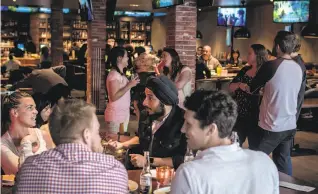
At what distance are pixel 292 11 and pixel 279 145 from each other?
8.10 m

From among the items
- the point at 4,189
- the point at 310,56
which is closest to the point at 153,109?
the point at 4,189

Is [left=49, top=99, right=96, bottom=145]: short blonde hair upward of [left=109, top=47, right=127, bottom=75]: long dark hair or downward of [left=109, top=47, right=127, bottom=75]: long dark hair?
downward

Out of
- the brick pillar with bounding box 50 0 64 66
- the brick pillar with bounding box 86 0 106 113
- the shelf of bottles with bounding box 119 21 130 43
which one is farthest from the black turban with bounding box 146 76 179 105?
the shelf of bottles with bounding box 119 21 130 43

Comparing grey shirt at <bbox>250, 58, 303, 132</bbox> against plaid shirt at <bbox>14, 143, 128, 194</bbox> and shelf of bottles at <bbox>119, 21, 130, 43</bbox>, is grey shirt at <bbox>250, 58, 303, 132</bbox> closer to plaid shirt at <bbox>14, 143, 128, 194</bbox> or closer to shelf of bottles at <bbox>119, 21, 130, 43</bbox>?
plaid shirt at <bbox>14, 143, 128, 194</bbox>

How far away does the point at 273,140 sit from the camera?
15.9ft

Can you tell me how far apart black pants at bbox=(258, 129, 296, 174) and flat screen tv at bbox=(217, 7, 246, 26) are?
12.1 meters

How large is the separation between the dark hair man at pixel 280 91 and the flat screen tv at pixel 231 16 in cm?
1206

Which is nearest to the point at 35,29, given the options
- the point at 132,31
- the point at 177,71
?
the point at 132,31

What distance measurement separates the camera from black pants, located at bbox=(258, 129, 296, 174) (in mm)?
4840

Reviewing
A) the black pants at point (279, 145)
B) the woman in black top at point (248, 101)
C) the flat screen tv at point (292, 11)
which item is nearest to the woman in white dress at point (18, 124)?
the black pants at point (279, 145)

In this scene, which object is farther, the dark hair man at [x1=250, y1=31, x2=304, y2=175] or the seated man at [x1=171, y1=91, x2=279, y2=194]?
the dark hair man at [x1=250, y1=31, x2=304, y2=175]

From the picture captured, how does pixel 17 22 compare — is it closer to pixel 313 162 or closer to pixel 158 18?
pixel 158 18

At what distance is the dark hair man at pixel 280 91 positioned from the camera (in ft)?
15.5

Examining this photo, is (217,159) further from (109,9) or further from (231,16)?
(231,16)
